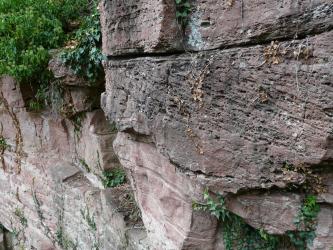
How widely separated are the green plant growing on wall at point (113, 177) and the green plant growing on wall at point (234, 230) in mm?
1963

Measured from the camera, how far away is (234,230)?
3.08 m

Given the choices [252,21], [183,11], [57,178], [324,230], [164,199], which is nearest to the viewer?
[252,21]

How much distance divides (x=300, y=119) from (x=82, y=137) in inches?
141

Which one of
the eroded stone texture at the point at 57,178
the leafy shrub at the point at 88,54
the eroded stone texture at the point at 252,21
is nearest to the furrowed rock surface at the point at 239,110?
the eroded stone texture at the point at 252,21

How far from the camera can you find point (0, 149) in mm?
6863

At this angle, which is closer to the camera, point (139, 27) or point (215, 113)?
point (215, 113)

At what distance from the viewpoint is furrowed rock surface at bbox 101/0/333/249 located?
7.14 feet

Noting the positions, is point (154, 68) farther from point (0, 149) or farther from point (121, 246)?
point (0, 149)

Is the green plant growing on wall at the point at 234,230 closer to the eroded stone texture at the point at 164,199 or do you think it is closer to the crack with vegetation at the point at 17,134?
the eroded stone texture at the point at 164,199

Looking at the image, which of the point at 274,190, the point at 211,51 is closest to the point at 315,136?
the point at 274,190

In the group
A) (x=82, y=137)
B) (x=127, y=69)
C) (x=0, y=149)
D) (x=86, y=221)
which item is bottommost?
(x=86, y=221)

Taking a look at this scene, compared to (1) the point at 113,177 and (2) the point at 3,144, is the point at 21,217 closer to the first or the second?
(2) the point at 3,144

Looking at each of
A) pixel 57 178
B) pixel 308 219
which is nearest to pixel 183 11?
pixel 308 219

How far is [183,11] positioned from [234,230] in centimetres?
163
